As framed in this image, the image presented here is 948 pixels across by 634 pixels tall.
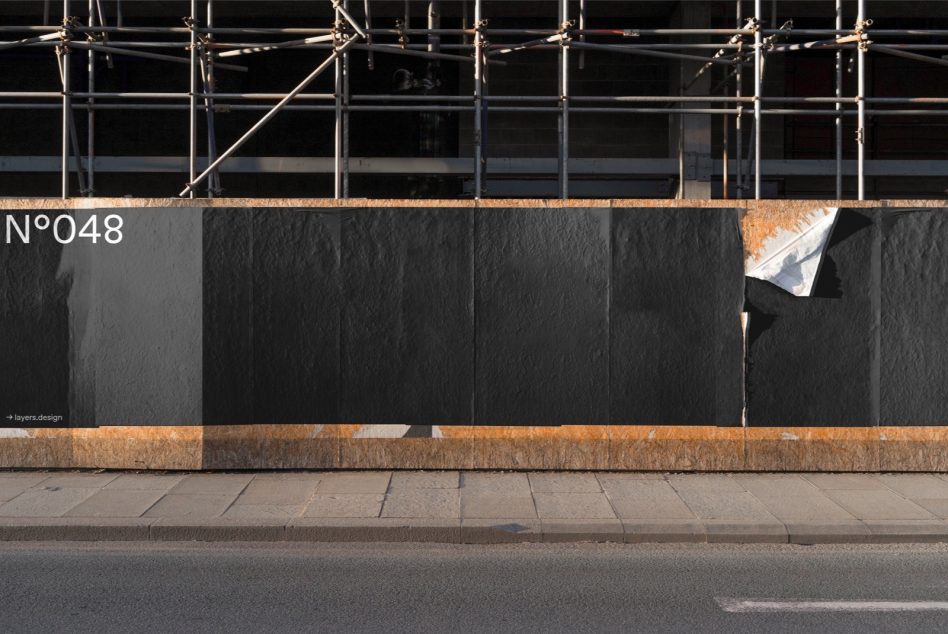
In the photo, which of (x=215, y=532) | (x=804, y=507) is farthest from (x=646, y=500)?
(x=215, y=532)

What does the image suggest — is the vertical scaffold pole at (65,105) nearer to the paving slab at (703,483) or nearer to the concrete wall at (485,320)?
the concrete wall at (485,320)

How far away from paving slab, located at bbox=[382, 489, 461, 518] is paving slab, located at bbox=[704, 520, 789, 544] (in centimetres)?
203

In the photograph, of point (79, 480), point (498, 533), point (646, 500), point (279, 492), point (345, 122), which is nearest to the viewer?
point (498, 533)

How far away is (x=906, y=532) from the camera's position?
26.0 feet

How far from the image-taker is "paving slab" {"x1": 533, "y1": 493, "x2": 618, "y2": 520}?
27.3 ft

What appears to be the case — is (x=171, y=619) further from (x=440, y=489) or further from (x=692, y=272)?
(x=692, y=272)

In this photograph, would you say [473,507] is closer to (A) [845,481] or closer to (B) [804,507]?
(B) [804,507]

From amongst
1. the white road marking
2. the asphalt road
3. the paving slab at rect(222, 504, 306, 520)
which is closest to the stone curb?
the asphalt road

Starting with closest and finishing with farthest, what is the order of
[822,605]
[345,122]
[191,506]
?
[822,605] → [191,506] → [345,122]

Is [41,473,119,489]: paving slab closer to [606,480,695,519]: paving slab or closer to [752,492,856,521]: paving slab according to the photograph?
[606,480,695,519]: paving slab

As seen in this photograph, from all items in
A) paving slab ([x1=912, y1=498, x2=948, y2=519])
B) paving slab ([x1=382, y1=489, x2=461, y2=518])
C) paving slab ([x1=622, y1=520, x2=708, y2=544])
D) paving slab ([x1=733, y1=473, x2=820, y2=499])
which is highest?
paving slab ([x1=733, y1=473, x2=820, y2=499])

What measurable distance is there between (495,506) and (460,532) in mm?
728

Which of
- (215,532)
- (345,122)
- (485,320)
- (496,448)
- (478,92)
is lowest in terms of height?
(215,532)

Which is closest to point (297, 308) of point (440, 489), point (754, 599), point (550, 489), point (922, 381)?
point (440, 489)
